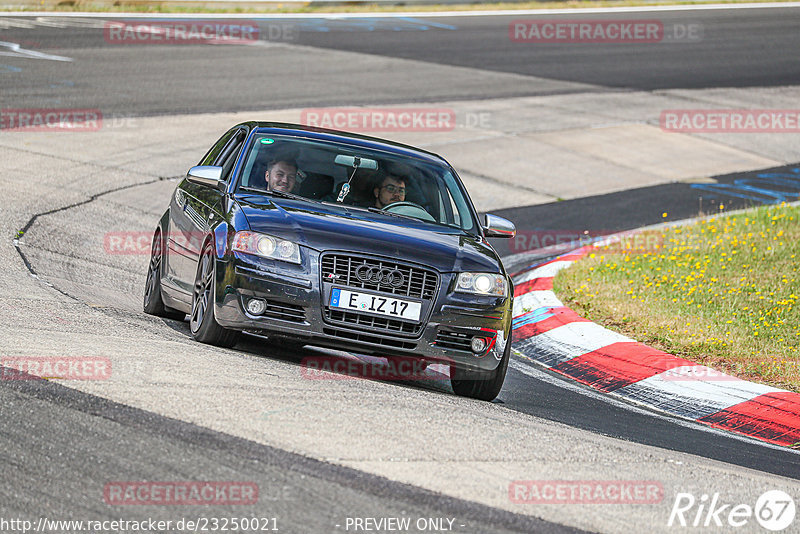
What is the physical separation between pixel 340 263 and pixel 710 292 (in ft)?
16.9

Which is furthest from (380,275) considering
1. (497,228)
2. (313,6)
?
(313,6)

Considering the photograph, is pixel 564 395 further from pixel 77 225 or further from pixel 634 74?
pixel 634 74

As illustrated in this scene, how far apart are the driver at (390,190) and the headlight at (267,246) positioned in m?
1.21

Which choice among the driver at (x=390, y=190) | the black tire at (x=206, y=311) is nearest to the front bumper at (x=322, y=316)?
the black tire at (x=206, y=311)

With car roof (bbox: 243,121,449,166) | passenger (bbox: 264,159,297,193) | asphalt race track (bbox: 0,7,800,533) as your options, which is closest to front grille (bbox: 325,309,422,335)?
asphalt race track (bbox: 0,7,800,533)

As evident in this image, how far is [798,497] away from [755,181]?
13439 millimetres

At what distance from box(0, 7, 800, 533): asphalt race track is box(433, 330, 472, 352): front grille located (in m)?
0.35

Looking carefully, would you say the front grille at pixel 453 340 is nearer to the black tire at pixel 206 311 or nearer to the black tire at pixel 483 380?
the black tire at pixel 483 380

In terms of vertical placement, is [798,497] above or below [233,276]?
below

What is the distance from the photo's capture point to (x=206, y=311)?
287 inches

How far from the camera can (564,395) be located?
806cm

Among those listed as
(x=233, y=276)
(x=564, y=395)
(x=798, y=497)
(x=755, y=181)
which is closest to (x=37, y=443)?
(x=233, y=276)

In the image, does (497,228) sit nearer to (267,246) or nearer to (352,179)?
(352,179)

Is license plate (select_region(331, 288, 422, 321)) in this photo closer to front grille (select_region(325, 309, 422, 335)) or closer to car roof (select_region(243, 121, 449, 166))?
front grille (select_region(325, 309, 422, 335))
